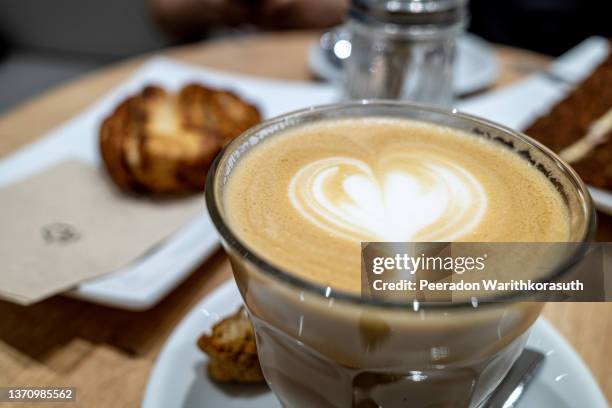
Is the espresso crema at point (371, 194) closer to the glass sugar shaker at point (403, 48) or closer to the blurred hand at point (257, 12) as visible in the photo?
the glass sugar shaker at point (403, 48)

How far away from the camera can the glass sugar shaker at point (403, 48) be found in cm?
113

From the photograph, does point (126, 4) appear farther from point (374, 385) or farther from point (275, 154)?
point (374, 385)

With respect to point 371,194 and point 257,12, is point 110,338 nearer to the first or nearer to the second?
point 371,194

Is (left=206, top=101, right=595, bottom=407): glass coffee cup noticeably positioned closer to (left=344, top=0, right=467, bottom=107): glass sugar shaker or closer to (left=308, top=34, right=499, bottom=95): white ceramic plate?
(left=344, top=0, right=467, bottom=107): glass sugar shaker

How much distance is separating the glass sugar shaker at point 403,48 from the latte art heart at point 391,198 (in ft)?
1.93

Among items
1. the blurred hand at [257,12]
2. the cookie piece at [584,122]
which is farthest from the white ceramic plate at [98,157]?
the blurred hand at [257,12]

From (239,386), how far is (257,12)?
5.34 feet

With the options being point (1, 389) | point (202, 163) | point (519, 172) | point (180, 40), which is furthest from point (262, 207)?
point (180, 40)

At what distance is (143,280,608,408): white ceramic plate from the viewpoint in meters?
0.61

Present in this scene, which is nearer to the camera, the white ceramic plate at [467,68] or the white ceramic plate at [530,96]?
the white ceramic plate at [530,96]

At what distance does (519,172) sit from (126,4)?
2020 millimetres

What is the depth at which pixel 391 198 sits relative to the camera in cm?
57

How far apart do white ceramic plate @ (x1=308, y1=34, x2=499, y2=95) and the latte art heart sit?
0.83 m

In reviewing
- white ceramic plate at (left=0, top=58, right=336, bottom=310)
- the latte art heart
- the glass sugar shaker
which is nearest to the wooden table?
white ceramic plate at (left=0, top=58, right=336, bottom=310)
